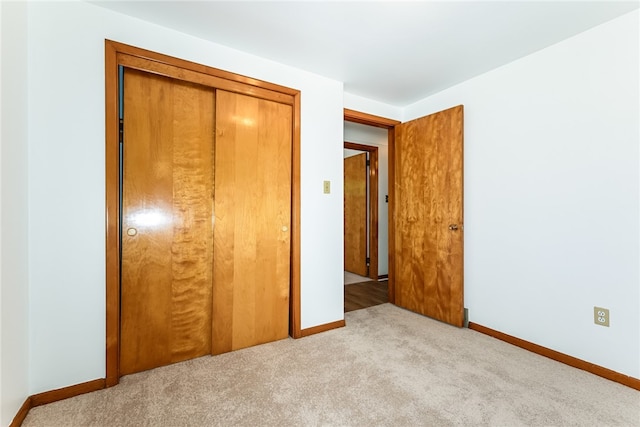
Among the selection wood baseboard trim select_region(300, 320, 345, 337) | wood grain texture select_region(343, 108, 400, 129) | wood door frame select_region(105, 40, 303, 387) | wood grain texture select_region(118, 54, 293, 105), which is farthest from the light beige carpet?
wood grain texture select_region(343, 108, 400, 129)

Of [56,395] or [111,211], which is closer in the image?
[56,395]

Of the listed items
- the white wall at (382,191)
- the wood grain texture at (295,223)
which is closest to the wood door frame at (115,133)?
the wood grain texture at (295,223)

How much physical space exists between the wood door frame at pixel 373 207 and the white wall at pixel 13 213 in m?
3.63

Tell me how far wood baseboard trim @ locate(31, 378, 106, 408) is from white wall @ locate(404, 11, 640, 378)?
9.53ft

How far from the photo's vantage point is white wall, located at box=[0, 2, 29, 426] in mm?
1267

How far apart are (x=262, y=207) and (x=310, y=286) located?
0.82 metres

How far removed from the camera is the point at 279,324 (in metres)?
2.33

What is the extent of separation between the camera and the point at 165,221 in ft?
6.33

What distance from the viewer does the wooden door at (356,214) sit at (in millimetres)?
4691

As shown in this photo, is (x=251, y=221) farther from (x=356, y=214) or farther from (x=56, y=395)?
(x=356, y=214)

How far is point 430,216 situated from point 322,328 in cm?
154

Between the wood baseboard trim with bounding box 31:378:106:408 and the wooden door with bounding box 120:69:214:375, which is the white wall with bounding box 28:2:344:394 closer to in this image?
the wood baseboard trim with bounding box 31:378:106:408

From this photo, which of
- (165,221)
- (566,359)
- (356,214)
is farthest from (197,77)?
(356,214)

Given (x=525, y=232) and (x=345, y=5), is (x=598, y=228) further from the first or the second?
(x=345, y=5)
